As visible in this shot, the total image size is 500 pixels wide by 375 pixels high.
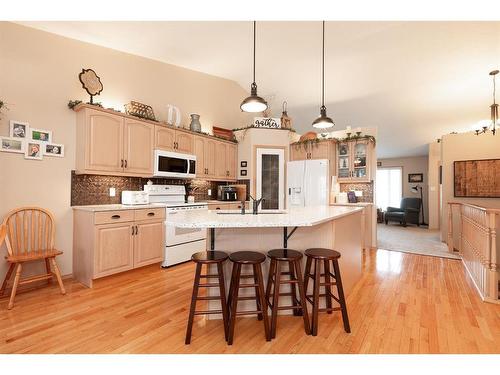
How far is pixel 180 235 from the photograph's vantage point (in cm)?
375

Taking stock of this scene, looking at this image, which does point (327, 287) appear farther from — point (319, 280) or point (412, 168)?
point (412, 168)

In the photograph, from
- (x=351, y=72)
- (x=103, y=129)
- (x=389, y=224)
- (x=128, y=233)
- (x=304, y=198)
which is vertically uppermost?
(x=351, y=72)

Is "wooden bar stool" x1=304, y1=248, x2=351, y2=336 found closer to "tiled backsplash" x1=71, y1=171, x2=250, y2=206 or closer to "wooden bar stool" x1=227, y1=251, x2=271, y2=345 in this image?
"wooden bar stool" x1=227, y1=251, x2=271, y2=345

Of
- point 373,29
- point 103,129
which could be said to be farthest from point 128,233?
point 373,29

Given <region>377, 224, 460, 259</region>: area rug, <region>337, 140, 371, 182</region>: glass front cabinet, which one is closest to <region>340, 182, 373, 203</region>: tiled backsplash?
<region>337, 140, 371, 182</region>: glass front cabinet

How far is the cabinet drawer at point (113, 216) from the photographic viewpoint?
292 cm

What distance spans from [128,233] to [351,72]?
4327 millimetres

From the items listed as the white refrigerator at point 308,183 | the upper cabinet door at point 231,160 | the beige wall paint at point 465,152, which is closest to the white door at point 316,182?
the white refrigerator at point 308,183

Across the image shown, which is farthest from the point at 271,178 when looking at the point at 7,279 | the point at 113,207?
the point at 7,279

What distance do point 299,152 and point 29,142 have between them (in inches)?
180

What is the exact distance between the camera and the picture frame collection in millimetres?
2766

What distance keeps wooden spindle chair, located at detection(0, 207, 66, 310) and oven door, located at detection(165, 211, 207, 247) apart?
1231 mm

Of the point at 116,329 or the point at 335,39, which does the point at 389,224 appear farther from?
the point at 116,329

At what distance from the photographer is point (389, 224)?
339 inches
